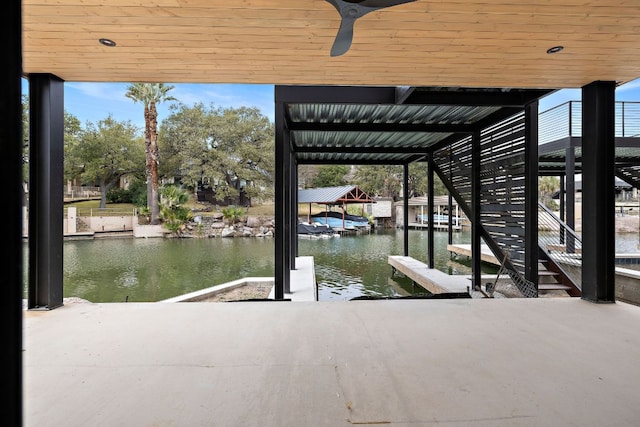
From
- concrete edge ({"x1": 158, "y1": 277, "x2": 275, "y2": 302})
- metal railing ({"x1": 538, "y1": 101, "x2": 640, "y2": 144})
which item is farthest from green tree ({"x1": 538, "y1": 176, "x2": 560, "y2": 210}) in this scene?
concrete edge ({"x1": 158, "y1": 277, "x2": 275, "y2": 302})

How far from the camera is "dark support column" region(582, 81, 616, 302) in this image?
3305 millimetres

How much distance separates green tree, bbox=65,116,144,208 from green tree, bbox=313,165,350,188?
1341cm

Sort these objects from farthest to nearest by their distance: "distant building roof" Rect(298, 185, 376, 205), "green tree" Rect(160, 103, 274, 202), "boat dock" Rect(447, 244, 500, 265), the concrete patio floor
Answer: "green tree" Rect(160, 103, 274, 202), "distant building roof" Rect(298, 185, 376, 205), "boat dock" Rect(447, 244, 500, 265), the concrete patio floor

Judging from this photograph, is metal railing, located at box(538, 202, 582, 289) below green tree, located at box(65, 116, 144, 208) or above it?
below

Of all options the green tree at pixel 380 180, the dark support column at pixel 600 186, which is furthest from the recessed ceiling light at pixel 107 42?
the green tree at pixel 380 180

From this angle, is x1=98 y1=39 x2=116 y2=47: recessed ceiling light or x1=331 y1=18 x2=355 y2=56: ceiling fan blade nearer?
x1=331 y1=18 x2=355 y2=56: ceiling fan blade

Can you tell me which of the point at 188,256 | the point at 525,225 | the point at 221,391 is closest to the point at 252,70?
the point at 221,391

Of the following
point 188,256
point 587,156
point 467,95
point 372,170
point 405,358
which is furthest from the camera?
point 372,170

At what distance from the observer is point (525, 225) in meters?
4.53

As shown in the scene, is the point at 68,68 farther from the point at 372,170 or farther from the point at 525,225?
the point at 372,170

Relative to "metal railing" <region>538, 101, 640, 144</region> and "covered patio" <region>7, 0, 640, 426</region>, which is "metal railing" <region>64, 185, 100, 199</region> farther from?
"metal railing" <region>538, 101, 640, 144</region>

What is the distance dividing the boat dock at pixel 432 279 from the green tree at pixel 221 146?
14.5 m

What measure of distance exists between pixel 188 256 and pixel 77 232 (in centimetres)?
865
